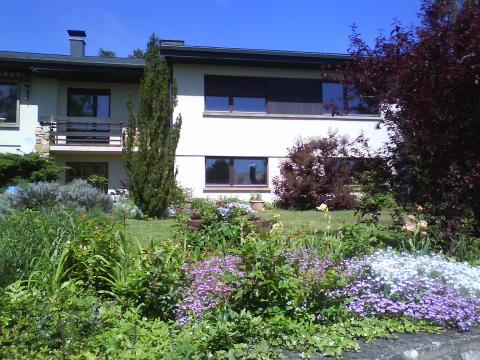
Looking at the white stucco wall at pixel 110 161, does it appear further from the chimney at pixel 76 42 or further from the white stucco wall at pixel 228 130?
the chimney at pixel 76 42

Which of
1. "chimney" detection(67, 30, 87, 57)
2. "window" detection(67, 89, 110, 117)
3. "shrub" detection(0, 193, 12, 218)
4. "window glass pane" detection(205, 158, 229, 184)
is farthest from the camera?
"chimney" detection(67, 30, 87, 57)

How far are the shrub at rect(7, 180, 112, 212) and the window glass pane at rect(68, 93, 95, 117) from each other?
9073 mm

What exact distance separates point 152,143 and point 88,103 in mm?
9123

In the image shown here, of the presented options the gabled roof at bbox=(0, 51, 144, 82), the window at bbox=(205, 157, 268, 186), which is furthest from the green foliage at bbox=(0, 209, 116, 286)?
the gabled roof at bbox=(0, 51, 144, 82)

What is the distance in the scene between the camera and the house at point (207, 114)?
17.4 meters

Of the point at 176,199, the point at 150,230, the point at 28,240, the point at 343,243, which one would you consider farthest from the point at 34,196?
the point at 343,243

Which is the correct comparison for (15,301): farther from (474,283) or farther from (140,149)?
(140,149)

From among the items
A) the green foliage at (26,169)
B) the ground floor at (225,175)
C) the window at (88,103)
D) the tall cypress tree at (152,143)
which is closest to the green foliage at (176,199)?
the tall cypress tree at (152,143)

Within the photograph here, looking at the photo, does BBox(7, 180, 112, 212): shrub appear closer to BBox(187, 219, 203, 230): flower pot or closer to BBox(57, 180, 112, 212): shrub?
Result: BBox(57, 180, 112, 212): shrub

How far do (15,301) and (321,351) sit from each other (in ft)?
7.39

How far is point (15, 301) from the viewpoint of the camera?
130 inches

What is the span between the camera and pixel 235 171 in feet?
58.3

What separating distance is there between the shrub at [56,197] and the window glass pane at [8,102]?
9243 mm

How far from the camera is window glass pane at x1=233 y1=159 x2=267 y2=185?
58.4 ft
